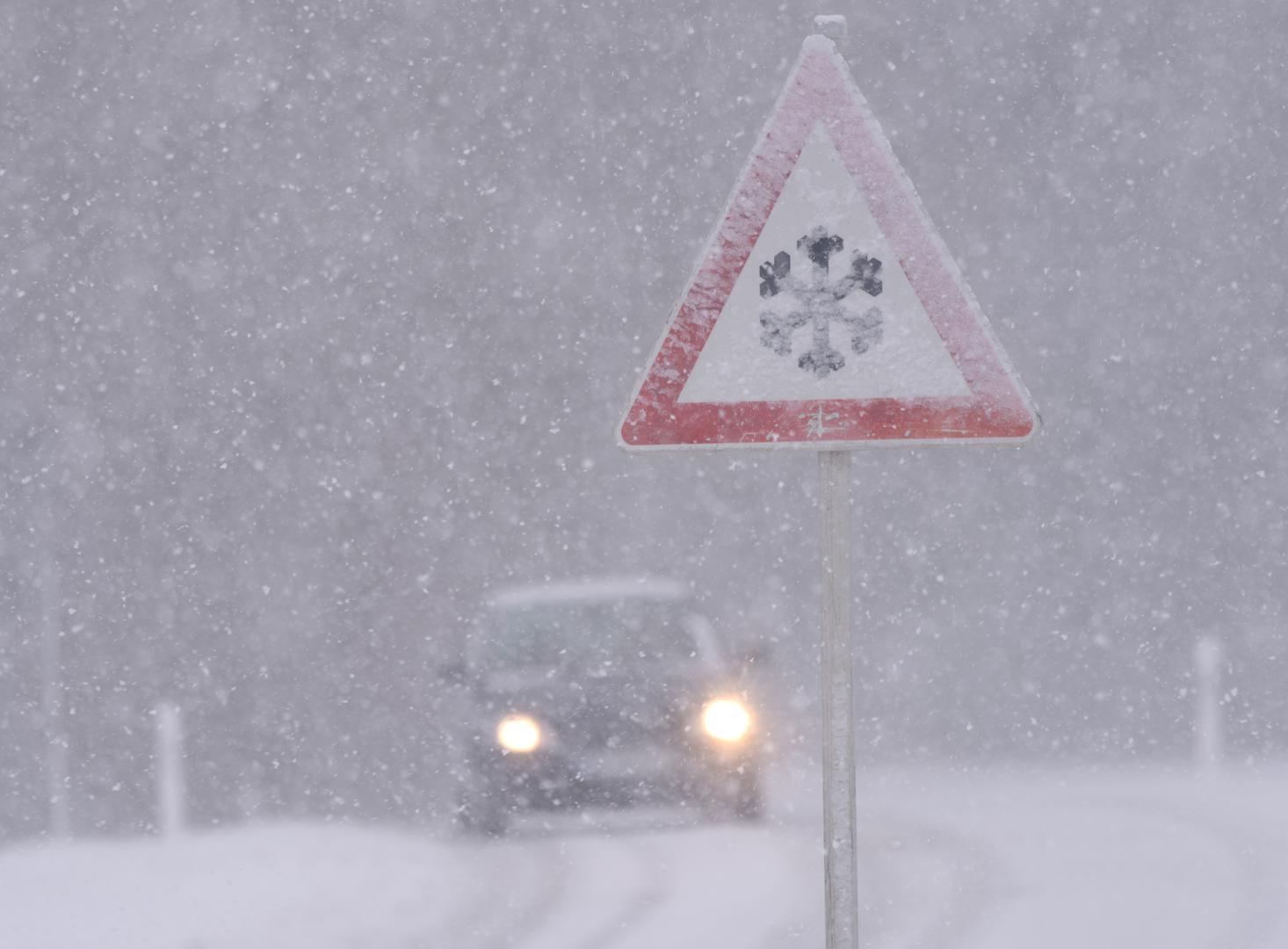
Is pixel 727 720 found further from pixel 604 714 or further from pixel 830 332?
pixel 830 332

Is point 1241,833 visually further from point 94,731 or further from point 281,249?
point 281,249

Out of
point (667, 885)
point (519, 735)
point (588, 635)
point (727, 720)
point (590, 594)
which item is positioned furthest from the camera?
point (590, 594)

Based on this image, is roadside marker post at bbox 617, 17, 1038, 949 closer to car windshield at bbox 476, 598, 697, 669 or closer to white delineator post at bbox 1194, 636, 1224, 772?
car windshield at bbox 476, 598, 697, 669

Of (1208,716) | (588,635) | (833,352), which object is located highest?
(1208,716)

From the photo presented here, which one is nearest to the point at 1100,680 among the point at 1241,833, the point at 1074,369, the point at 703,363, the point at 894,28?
the point at 1074,369

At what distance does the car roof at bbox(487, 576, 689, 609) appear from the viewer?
728cm

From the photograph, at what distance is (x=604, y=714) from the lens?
6422mm

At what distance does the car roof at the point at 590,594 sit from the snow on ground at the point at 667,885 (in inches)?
43.7

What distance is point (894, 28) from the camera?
47.3 metres

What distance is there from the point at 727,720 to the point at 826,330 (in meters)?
4.04

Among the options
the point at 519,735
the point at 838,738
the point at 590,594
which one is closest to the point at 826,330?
the point at 838,738

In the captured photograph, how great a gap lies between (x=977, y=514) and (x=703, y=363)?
A: 1356 inches

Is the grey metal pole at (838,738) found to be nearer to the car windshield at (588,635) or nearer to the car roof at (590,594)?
the car windshield at (588,635)

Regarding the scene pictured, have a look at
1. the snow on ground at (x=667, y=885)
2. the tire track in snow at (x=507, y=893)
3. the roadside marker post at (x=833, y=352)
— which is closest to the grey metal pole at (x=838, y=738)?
the roadside marker post at (x=833, y=352)
